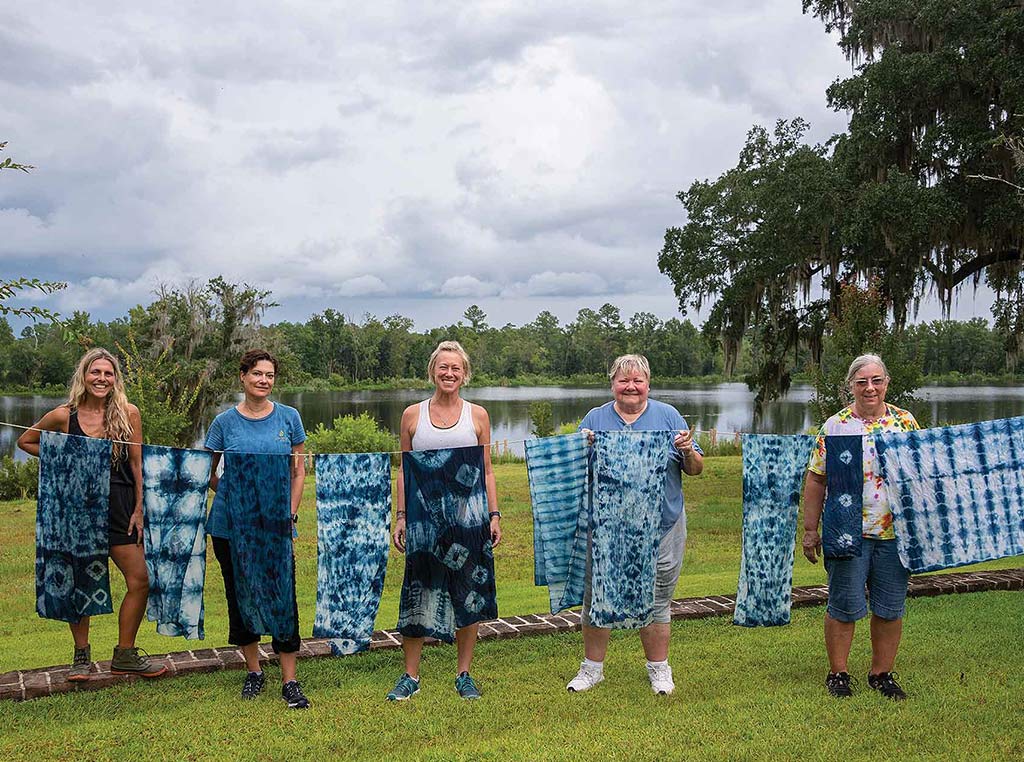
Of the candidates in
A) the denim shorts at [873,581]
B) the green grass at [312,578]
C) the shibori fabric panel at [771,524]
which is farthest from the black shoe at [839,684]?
the green grass at [312,578]

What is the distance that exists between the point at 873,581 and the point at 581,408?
149ft

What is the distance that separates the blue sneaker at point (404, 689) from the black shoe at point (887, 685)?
86.7 inches

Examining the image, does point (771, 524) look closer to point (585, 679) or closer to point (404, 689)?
point (585, 679)

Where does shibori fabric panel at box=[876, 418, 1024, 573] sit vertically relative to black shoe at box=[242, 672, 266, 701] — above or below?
above

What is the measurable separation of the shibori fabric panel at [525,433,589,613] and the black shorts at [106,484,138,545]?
2.02m

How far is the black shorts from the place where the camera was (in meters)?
4.34

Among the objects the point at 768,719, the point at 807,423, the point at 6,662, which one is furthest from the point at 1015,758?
the point at 807,423

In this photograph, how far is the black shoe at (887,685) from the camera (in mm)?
4078

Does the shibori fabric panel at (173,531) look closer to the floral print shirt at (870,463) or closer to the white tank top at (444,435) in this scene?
the white tank top at (444,435)

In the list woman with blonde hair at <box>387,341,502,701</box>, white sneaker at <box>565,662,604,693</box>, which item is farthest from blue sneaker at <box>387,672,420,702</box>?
white sneaker at <box>565,662,604,693</box>

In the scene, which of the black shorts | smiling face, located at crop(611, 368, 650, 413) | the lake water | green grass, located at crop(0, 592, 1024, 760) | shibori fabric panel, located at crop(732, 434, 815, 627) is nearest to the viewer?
green grass, located at crop(0, 592, 1024, 760)

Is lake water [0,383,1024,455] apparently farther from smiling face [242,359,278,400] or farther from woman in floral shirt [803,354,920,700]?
smiling face [242,359,278,400]

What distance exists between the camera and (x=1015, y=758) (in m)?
3.43

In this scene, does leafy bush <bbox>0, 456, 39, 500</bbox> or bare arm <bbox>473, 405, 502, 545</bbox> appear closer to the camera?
bare arm <bbox>473, 405, 502, 545</bbox>
